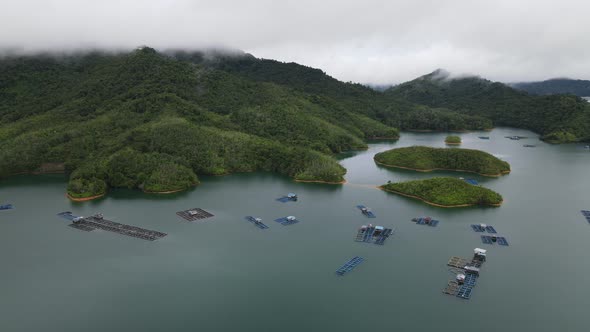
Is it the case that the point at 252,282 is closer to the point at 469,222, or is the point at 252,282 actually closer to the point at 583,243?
the point at 469,222

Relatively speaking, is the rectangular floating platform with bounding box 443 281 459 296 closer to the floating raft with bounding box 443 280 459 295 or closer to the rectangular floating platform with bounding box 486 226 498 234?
the floating raft with bounding box 443 280 459 295

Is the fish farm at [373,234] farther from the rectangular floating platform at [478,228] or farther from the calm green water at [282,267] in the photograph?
the rectangular floating platform at [478,228]

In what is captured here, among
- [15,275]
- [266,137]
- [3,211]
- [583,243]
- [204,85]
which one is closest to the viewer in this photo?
[15,275]

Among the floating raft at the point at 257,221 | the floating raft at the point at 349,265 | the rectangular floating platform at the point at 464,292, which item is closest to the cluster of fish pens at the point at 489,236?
the rectangular floating platform at the point at 464,292

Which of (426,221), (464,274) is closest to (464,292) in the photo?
(464,274)

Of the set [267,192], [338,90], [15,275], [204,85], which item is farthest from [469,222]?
[338,90]
